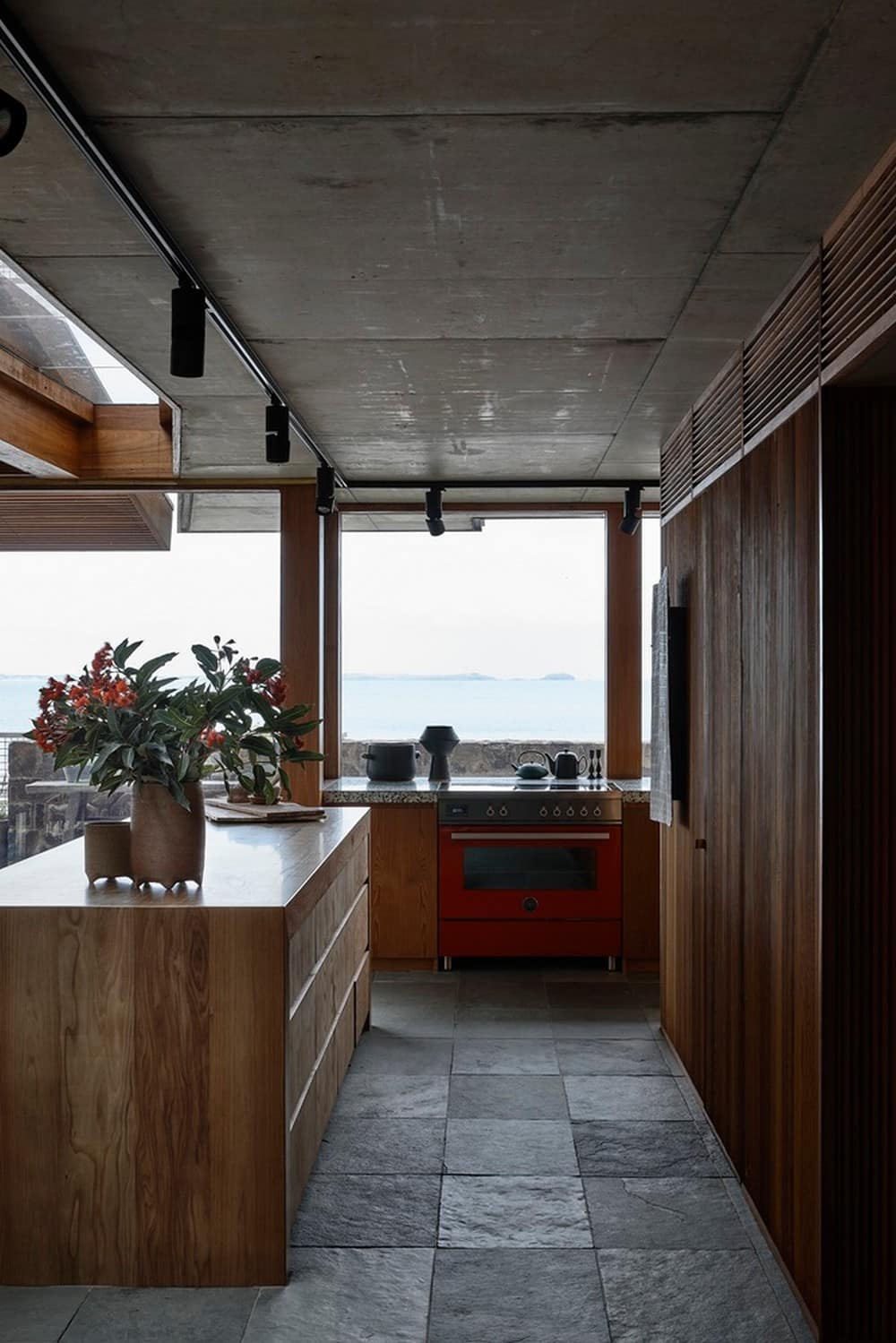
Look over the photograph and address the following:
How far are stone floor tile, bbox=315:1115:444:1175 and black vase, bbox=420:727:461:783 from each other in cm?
286

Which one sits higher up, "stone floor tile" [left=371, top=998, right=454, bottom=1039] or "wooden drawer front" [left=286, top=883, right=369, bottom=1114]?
"wooden drawer front" [left=286, top=883, right=369, bottom=1114]

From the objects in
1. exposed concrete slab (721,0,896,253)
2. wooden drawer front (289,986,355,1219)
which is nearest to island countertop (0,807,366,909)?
wooden drawer front (289,986,355,1219)

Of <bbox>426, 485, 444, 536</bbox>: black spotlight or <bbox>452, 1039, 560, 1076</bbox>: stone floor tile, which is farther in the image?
<bbox>426, 485, 444, 536</bbox>: black spotlight

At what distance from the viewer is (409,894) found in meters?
6.36

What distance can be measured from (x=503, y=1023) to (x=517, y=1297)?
2.47 m

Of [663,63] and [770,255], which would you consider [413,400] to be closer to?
[770,255]

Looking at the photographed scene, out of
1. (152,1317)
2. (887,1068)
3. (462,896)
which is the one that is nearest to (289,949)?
(152,1317)

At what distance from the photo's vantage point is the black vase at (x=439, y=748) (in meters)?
6.86

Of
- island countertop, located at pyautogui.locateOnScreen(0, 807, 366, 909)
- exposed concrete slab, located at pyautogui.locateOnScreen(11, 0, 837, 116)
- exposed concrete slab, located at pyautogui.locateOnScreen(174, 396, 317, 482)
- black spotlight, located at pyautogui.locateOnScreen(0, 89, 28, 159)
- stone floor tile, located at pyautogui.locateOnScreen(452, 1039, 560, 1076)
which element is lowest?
stone floor tile, located at pyautogui.locateOnScreen(452, 1039, 560, 1076)

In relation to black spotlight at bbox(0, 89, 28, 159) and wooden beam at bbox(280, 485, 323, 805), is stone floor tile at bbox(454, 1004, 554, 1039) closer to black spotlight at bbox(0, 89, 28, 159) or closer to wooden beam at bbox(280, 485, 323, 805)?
wooden beam at bbox(280, 485, 323, 805)

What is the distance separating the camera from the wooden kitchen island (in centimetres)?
294

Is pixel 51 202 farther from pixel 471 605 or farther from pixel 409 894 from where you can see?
pixel 471 605

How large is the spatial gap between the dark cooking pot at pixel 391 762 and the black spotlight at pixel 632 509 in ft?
5.76

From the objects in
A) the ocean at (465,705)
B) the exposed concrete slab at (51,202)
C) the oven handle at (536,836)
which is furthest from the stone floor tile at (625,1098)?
the ocean at (465,705)
